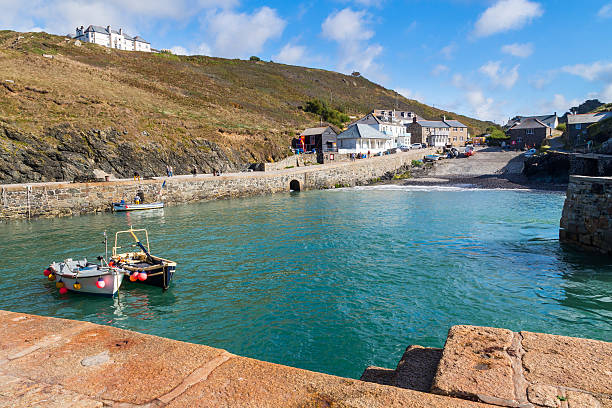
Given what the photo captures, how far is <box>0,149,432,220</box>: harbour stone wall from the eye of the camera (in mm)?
34156

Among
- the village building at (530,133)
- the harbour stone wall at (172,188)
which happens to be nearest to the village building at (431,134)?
the village building at (530,133)

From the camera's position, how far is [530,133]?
83875 millimetres

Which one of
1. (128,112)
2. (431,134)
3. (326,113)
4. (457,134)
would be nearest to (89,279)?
(128,112)

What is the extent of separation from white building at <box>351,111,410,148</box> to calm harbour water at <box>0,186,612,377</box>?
6782cm

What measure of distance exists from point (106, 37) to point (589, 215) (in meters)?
169

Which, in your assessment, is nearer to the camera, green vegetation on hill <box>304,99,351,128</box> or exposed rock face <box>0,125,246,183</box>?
exposed rock face <box>0,125,246,183</box>

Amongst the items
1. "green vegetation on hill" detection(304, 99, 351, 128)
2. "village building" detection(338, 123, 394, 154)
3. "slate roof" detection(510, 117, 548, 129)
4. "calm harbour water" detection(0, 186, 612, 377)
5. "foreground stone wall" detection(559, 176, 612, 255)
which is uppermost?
"green vegetation on hill" detection(304, 99, 351, 128)

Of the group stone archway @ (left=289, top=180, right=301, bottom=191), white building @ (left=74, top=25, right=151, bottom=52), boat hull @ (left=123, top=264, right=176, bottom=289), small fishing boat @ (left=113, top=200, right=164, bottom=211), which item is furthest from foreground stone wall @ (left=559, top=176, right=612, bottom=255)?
white building @ (left=74, top=25, right=151, bottom=52)

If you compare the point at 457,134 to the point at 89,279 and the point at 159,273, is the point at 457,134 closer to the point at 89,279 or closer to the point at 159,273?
the point at 159,273

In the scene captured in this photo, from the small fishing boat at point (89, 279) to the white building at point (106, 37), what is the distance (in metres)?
159

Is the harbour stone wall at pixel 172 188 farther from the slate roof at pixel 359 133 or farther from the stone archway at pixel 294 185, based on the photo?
the slate roof at pixel 359 133

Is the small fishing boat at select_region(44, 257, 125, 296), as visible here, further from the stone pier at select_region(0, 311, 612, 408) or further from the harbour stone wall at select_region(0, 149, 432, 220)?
the harbour stone wall at select_region(0, 149, 432, 220)

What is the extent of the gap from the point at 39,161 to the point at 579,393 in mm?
47502

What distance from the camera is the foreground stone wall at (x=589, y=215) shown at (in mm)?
18000
